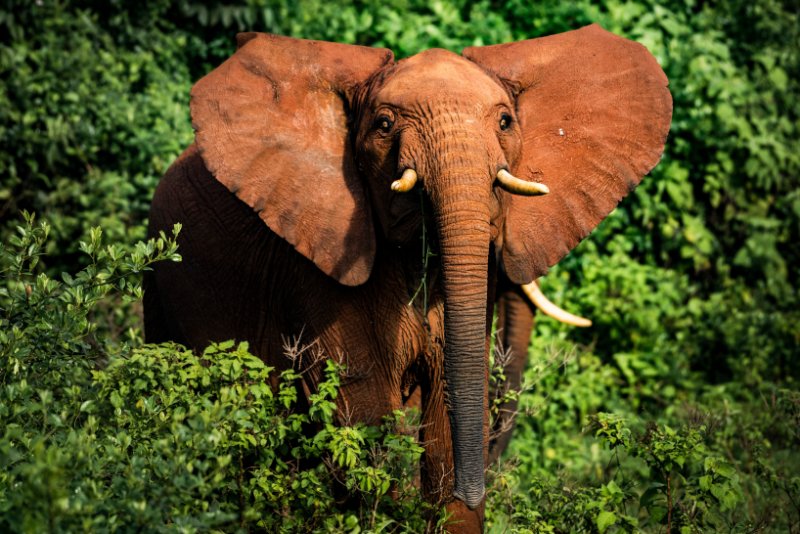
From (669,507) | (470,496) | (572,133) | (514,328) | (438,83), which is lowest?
(514,328)

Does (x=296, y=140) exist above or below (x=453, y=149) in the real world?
below

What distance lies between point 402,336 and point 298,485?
776 mm

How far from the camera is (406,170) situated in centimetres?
415

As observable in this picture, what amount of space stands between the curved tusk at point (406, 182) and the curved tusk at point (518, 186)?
0.35m

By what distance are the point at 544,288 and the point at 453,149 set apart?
4.26 metres

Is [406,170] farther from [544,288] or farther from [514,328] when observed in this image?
[544,288]

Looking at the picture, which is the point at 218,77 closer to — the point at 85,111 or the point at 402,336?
the point at 402,336

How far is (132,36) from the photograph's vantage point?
8.79 m

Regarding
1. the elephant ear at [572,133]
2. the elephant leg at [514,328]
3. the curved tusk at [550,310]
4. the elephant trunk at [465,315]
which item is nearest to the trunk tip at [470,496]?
the elephant trunk at [465,315]

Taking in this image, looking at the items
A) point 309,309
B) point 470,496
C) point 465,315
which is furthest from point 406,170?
point 470,496

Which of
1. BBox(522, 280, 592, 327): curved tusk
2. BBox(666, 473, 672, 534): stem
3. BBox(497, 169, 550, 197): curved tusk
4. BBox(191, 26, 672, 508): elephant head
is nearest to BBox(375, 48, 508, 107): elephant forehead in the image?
BBox(191, 26, 672, 508): elephant head

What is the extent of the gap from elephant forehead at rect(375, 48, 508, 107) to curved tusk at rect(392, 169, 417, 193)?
0.34 m

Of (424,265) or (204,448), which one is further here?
(424,265)

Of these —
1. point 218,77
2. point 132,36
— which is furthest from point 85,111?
A: point 218,77
